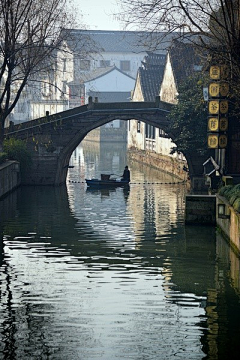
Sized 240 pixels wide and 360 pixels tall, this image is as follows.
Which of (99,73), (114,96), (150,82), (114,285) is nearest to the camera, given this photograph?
(114,285)

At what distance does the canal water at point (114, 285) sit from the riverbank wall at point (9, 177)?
4.83ft

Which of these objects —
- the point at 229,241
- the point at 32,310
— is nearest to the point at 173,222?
the point at 229,241

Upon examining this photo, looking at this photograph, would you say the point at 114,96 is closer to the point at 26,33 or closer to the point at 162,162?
the point at 162,162

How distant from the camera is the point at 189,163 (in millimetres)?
45656

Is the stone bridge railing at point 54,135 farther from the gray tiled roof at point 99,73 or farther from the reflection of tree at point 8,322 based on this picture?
the gray tiled roof at point 99,73

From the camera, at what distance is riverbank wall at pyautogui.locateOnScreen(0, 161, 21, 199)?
1515 inches

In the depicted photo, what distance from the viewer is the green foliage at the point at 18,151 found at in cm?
4453

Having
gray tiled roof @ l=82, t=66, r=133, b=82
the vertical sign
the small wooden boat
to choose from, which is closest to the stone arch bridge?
the small wooden boat

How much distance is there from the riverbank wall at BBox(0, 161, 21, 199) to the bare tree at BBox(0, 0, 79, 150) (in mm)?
1706

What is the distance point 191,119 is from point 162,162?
15.0 metres

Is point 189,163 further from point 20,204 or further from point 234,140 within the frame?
point 20,204

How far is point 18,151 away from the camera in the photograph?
147ft

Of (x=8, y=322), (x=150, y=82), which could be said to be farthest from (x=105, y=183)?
(x=8, y=322)

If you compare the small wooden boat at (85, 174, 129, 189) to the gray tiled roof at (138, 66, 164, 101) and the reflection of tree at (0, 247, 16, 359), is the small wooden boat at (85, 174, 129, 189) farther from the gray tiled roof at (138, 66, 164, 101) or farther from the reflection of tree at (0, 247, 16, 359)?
the gray tiled roof at (138, 66, 164, 101)
